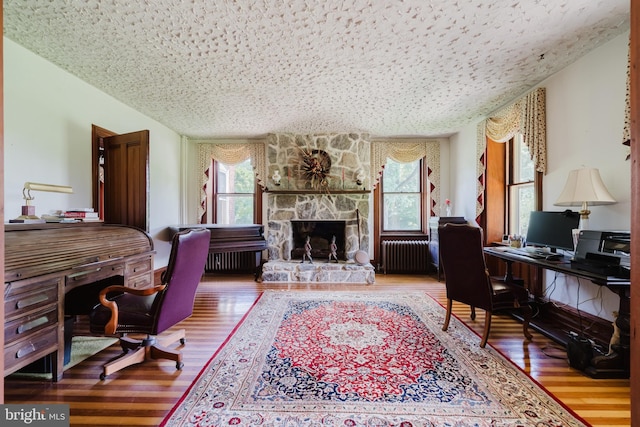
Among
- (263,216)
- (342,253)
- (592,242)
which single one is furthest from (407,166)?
(592,242)

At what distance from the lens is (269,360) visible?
2.23 metres

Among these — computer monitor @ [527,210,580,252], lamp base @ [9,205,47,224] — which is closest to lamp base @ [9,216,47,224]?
lamp base @ [9,205,47,224]

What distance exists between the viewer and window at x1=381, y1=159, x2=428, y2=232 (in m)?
5.68

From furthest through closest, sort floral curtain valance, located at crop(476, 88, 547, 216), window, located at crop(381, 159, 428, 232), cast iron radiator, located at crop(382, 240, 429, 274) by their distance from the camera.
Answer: window, located at crop(381, 159, 428, 232)
cast iron radiator, located at crop(382, 240, 429, 274)
floral curtain valance, located at crop(476, 88, 547, 216)

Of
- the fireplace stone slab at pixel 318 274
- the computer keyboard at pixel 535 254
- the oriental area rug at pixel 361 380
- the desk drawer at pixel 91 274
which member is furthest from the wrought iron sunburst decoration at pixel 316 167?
the desk drawer at pixel 91 274

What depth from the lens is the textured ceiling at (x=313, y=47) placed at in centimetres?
209

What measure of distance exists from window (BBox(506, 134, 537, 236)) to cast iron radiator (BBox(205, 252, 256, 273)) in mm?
4362

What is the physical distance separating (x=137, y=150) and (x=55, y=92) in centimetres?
86

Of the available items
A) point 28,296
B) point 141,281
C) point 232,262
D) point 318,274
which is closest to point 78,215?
point 141,281

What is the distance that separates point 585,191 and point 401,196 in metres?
3.41

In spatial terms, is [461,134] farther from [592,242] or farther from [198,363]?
[198,363]

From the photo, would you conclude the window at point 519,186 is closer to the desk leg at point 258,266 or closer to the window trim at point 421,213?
the window trim at point 421,213

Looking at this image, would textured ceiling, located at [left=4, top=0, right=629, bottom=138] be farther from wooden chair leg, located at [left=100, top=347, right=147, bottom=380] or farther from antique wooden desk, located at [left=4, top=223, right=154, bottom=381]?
wooden chair leg, located at [left=100, top=347, right=147, bottom=380]

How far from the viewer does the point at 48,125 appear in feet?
9.13
